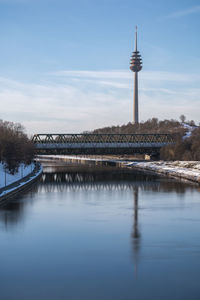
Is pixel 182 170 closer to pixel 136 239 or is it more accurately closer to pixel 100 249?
pixel 136 239

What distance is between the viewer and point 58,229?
1487 inches

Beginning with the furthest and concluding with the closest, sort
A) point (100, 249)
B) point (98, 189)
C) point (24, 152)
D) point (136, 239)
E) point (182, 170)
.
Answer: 1. point (182, 170)
2. point (24, 152)
3. point (98, 189)
4. point (136, 239)
5. point (100, 249)

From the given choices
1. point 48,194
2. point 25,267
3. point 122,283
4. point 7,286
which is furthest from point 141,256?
point 48,194

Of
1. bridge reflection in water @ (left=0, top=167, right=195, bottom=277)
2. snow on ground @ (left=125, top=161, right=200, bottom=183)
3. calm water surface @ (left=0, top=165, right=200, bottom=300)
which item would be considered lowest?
calm water surface @ (left=0, top=165, right=200, bottom=300)

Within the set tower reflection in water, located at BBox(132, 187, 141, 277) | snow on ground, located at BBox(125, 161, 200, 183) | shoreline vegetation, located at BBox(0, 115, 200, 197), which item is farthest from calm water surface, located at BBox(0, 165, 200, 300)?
snow on ground, located at BBox(125, 161, 200, 183)

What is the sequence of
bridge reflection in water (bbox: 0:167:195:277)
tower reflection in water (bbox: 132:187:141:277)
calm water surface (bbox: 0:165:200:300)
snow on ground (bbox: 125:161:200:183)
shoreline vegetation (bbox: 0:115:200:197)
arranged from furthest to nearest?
snow on ground (bbox: 125:161:200:183) < shoreline vegetation (bbox: 0:115:200:197) < bridge reflection in water (bbox: 0:167:195:277) < tower reflection in water (bbox: 132:187:141:277) < calm water surface (bbox: 0:165:200:300)

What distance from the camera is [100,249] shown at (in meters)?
30.6

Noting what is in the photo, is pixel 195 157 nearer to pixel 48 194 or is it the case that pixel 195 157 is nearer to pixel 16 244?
pixel 48 194

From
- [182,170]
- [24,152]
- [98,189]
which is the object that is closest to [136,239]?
[98,189]

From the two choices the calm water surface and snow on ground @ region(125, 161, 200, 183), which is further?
snow on ground @ region(125, 161, 200, 183)

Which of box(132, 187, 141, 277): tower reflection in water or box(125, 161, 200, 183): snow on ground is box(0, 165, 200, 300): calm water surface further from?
box(125, 161, 200, 183): snow on ground

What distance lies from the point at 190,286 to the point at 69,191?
4641 centimetres

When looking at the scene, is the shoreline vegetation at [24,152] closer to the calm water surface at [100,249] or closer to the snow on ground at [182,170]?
the snow on ground at [182,170]

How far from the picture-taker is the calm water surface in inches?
893
